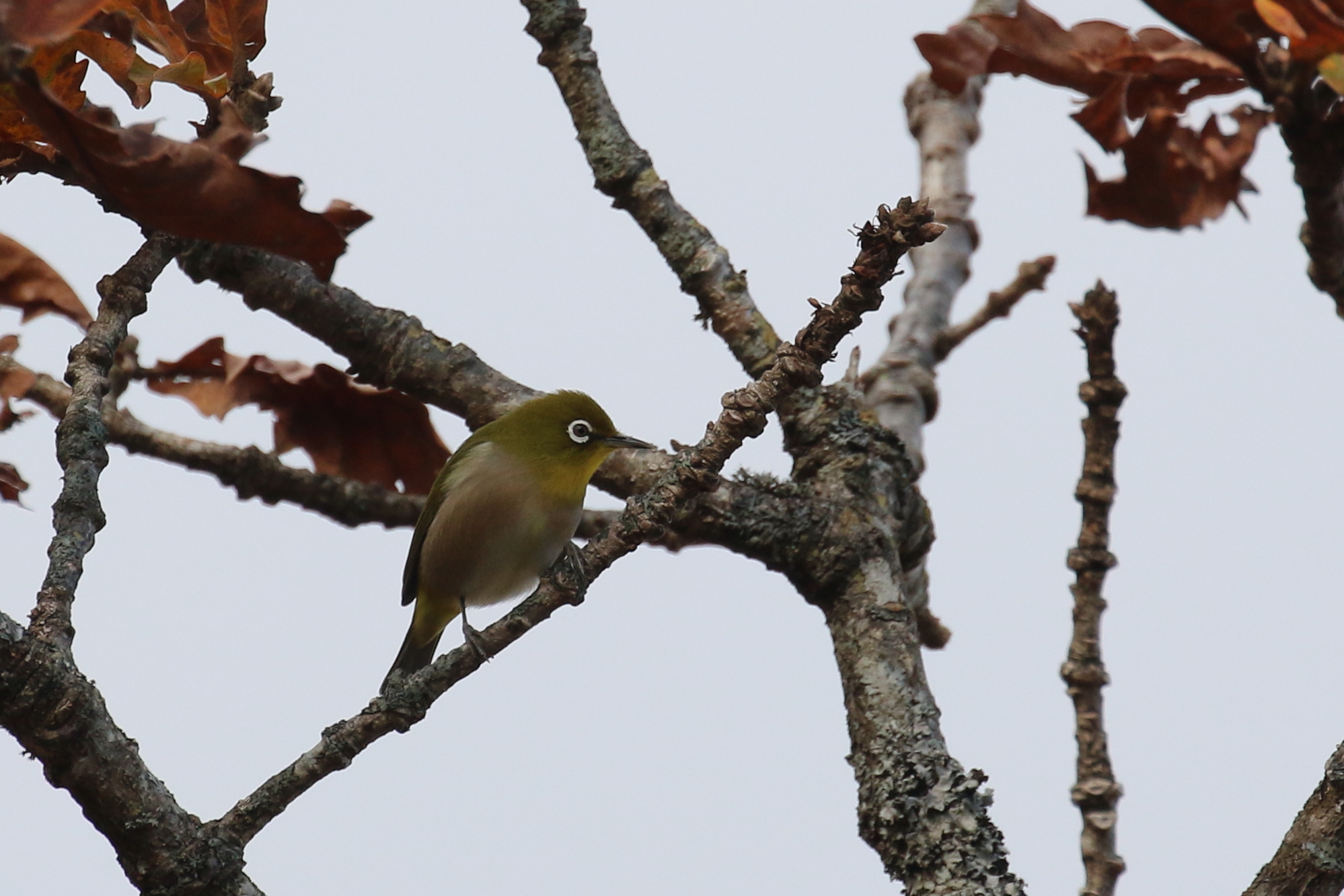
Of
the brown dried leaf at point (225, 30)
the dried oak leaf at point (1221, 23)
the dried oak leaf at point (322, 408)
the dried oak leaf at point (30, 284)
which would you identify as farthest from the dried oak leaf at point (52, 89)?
the dried oak leaf at point (1221, 23)

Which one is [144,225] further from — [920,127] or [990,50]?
[920,127]

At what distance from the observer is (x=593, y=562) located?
207cm

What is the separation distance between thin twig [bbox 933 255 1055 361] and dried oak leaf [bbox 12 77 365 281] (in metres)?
2.62

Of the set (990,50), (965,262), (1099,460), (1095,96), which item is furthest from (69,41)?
(965,262)

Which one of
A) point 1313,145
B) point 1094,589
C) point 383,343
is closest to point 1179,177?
point 1313,145

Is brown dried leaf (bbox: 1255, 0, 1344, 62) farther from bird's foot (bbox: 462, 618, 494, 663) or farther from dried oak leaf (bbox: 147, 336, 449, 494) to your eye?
dried oak leaf (bbox: 147, 336, 449, 494)

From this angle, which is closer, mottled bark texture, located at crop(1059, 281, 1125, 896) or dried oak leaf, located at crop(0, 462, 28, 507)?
dried oak leaf, located at crop(0, 462, 28, 507)

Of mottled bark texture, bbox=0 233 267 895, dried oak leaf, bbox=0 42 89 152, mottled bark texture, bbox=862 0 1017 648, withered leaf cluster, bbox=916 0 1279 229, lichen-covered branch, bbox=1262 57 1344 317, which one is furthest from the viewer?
mottled bark texture, bbox=862 0 1017 648

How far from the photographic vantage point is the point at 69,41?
7.68ft

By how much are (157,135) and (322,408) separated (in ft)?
5.42

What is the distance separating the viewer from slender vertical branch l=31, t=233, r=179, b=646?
1.93m

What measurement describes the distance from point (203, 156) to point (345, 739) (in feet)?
3.21

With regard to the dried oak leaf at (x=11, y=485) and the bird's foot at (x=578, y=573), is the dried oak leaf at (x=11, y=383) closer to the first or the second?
the dried oak leaf at (x=11, y=485)

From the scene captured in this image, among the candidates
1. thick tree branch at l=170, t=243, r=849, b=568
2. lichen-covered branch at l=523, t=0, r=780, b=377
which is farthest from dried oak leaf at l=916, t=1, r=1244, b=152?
thick tree branch at l=170, t=243, r=849, b=568
